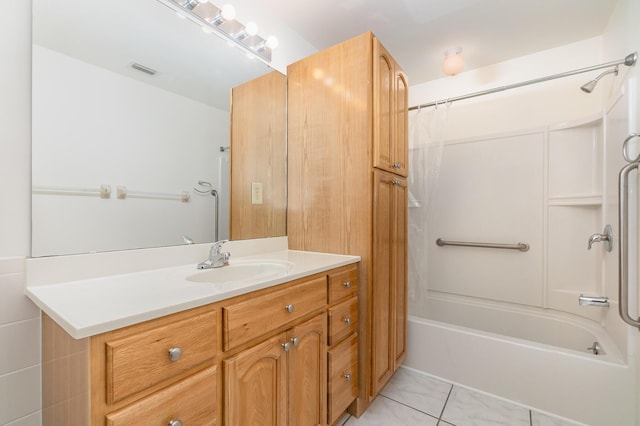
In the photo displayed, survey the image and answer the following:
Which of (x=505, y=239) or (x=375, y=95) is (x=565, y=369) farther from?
(x=375, y=95)

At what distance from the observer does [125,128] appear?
1.06m

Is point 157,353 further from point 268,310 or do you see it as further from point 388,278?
point 388,278

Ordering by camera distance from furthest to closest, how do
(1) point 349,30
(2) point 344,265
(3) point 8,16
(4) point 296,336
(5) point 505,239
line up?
(5) point 505,239
(1) point 349,30
(2) point 344,265
(4) point 296,336
(3) point 8,16

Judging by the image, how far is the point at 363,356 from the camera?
1.41 m

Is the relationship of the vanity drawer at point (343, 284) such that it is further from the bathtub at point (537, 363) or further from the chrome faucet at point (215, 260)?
the bathtub at point (537, 363)

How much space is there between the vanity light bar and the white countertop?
1.17 metres

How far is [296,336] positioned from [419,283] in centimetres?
130

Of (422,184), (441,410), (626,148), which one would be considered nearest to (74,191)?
(441,410)

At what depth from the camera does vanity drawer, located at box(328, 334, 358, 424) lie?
122 centimetres

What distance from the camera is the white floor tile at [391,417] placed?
1394 mm

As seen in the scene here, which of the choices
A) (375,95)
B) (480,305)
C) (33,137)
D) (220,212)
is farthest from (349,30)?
(480,305)

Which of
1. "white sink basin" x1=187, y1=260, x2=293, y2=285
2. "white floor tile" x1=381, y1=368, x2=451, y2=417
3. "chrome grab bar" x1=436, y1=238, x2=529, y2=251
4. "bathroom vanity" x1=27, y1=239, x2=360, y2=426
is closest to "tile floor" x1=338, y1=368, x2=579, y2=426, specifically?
"white floor tile" x1=381, y1=368, x2=451, y2=417

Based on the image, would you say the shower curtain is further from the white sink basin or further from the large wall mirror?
the large wall mirror

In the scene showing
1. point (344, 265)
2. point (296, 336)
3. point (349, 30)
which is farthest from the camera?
point (349, 30)
